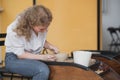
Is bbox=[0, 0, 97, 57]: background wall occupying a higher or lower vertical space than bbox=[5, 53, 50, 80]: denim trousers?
higher

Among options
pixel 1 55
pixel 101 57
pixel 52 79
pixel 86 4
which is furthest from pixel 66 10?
pixel 52 79

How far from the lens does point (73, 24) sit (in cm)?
423

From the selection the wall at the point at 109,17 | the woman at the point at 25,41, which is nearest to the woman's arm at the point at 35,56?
the woman at the point at 25,41

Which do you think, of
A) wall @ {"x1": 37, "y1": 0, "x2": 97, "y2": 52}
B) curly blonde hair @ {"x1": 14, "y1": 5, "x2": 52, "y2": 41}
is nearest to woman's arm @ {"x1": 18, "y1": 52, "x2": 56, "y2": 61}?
curly blonde hair @ {"x1": 14, "y1": 5, "x2": 52, "y2": 41}

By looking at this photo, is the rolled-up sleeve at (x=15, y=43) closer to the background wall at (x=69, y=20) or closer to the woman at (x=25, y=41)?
the woman at (x=25, y=41)

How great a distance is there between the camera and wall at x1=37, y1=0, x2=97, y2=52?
13.7ft

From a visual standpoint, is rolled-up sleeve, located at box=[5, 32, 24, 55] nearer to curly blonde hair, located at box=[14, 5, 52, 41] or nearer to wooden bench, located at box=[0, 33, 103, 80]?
curly blonde hair, located at box=[14, 5, 52, 41]

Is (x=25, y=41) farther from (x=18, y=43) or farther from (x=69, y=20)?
(x=69, y=20)

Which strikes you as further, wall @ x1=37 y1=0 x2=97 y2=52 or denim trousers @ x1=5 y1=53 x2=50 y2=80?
wall @ x1=37 y1=0 x2=97 y2=52

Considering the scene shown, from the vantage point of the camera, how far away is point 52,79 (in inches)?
78.3

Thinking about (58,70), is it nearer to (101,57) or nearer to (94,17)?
(101,57)

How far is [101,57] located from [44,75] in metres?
0.56

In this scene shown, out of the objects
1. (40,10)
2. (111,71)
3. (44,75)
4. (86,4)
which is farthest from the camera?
(86,4)

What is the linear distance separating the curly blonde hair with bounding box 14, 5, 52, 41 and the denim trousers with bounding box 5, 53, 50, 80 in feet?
0.57
